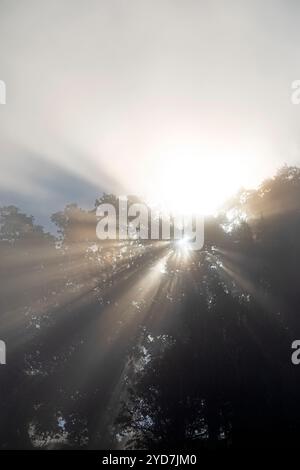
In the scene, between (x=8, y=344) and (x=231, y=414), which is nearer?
(x=231, y=414)

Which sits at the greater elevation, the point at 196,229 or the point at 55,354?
the point at 196,229

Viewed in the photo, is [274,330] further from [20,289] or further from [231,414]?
[20,289]

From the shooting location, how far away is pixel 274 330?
2502 cm

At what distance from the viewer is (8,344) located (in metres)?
28.8

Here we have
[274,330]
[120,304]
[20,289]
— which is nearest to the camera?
[274,330]

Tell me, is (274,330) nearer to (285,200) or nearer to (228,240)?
(228,240)

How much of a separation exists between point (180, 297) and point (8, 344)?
13.8 metres
